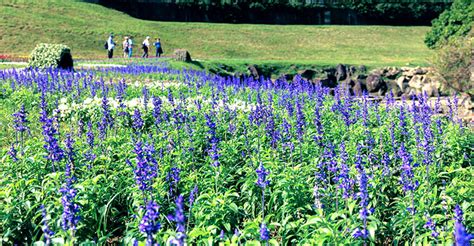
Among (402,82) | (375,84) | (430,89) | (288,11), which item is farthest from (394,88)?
(288,11)

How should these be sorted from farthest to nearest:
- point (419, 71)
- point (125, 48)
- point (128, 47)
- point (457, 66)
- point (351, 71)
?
point (125, 48) → point (128, 47) → point (351, 71) → point (419, 71) → point (457, 66)

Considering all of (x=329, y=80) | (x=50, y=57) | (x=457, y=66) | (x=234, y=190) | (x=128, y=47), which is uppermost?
(x=50, y=57)

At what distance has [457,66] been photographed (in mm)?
20906

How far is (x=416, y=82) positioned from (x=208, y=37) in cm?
2455

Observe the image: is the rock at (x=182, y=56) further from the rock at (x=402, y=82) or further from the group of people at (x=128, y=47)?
the rock at (x=402, y=82)

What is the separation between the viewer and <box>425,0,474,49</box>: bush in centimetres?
3500

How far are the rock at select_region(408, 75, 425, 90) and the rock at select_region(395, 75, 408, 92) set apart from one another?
0.91 feet

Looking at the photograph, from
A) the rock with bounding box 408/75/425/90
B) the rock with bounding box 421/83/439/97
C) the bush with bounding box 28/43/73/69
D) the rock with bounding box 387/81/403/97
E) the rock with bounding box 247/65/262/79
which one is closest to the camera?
the bush with bounding box 28/43/73/69

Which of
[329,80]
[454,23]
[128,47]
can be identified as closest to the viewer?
[329,80]

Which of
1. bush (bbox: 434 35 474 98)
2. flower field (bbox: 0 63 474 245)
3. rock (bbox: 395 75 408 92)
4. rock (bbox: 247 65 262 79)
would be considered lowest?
rock (bbox: 395 75 408 92)

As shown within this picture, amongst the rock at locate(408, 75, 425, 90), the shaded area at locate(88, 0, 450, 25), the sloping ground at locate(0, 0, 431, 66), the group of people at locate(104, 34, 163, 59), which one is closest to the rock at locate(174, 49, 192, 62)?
Result: the group of people at locate(104, 34, 163, 59)

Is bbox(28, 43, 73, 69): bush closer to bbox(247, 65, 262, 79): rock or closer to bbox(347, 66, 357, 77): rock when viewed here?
bbox(247, 65, 262, 79): rock

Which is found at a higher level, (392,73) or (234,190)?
(234,190)

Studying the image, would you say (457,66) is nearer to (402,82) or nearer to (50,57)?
(402,82)
